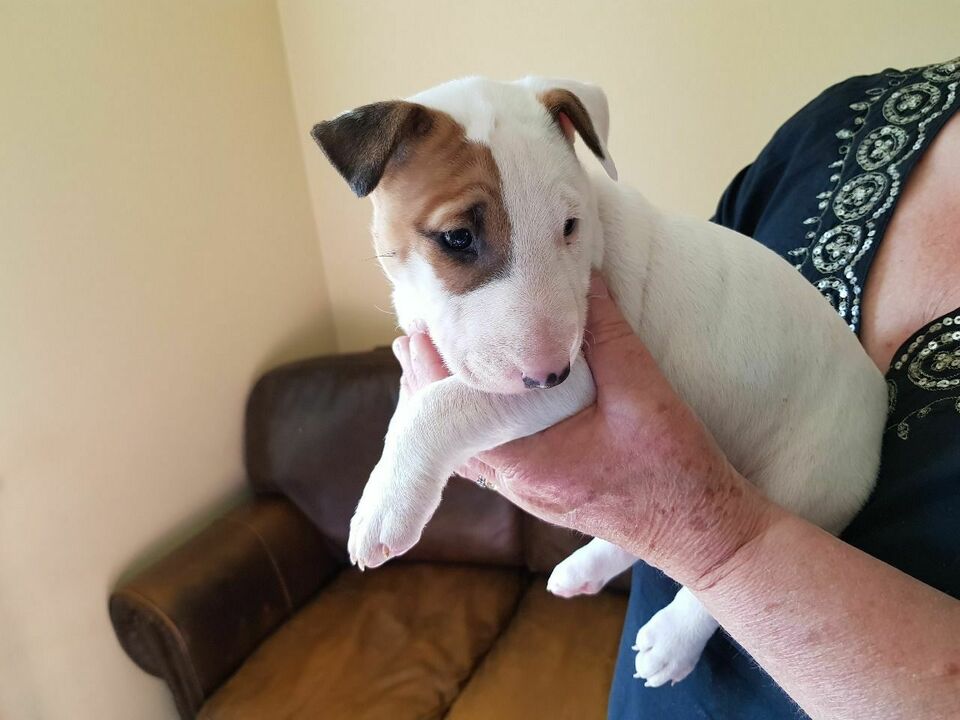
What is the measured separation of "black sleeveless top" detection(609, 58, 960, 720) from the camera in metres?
0.73

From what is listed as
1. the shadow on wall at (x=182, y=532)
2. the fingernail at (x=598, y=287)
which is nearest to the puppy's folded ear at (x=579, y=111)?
the fingernail at (x=598, y=287)

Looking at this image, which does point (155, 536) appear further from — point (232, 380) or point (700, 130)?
point (700, 130)

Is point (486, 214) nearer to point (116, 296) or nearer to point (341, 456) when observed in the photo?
point (116, 296)

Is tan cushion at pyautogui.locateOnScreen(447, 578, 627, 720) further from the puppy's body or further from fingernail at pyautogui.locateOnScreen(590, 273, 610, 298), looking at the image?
A: fingernail at pyautogui.locateOnScreen(590, 273, 610, 298)

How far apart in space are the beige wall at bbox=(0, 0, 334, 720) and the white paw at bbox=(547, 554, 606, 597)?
1.34 m

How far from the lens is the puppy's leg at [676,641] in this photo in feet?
2.92

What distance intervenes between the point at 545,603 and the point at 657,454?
164cm

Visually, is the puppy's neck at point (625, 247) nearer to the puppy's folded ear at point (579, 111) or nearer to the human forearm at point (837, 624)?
the puppy's folded ear at point (579, 111)

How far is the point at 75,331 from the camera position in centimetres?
176

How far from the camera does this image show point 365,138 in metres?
0.78

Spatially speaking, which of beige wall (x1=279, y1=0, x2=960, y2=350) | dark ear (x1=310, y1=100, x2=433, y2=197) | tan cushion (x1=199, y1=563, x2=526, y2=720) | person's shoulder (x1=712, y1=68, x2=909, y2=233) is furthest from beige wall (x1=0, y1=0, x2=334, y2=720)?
person's shoulder (x1=712, y1=68, x2=909, y2=233)

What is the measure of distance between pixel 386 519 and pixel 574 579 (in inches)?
17.5

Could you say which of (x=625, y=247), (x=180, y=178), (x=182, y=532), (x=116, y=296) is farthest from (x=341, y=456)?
(x=625, y=247)

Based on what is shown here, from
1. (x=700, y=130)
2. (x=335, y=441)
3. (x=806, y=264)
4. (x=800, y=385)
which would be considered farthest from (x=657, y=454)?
(x=335, y=441)
